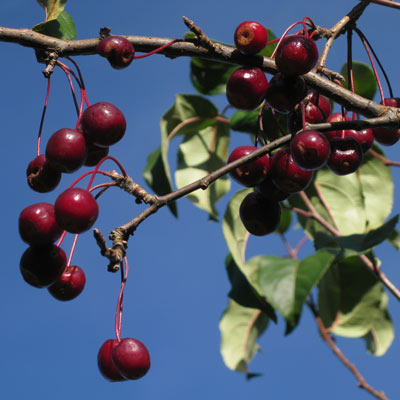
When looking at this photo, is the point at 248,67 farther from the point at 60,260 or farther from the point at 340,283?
the point at 340,283

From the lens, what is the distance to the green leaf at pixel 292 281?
1.95m

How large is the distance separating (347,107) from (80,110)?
2.44 feet

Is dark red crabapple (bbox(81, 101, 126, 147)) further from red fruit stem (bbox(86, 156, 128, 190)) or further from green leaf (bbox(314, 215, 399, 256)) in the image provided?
green leaf (bbox(314, 215, 399, 256))

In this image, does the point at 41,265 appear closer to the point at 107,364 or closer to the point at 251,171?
the point at 107,364

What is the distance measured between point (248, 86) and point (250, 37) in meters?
0.13

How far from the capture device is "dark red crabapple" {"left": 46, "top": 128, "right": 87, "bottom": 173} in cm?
150

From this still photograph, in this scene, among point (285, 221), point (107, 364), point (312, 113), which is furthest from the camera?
point (285, 221)

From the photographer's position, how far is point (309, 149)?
1456 mm

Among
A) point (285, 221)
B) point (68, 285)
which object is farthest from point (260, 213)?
point (285, 221)

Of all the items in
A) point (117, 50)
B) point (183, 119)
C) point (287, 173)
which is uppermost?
point (183, 119)

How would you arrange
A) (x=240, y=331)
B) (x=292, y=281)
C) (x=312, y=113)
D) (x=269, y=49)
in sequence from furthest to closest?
(x=240, y=331), (x=269, y=49), (x=292, y=281), (x=312, y=113)

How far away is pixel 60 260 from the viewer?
1.59 m

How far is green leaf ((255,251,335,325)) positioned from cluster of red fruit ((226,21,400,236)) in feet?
1.19

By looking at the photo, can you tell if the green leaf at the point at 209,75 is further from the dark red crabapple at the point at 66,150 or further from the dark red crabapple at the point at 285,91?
the dark red crabapple at the point at 66,150
